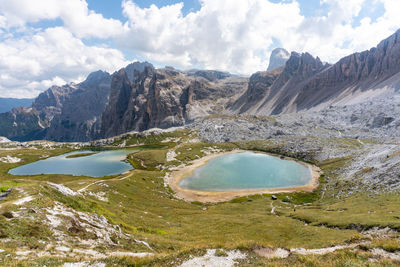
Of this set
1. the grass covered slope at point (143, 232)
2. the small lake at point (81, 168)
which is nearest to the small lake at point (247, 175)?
the grass covered slope at point (143, 232)

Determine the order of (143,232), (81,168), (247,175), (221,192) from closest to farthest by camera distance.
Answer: (143,232), (221,192), (247,175), (81,168)

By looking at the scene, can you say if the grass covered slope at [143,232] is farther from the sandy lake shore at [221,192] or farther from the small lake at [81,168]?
the small lake at [81,168]

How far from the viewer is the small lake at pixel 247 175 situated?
297 feet

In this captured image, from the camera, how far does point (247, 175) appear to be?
103 metres

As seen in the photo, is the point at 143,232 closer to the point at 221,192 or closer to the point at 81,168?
the point at 221,192

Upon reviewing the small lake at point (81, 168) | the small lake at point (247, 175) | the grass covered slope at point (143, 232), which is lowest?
the small lake at point (81, 168)

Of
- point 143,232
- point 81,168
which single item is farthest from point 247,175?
point 81,168

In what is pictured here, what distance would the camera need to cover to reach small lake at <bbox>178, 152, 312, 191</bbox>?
90.6m

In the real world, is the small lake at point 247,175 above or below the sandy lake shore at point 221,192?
above

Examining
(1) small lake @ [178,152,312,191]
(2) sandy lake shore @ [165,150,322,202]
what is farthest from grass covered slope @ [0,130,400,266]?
(1) small lake @ [178,152,312,191]

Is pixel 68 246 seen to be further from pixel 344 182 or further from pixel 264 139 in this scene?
pixel 264 139

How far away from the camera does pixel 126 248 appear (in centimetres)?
2062

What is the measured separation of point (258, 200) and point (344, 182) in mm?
33097

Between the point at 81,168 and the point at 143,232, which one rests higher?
the point at 143,232
